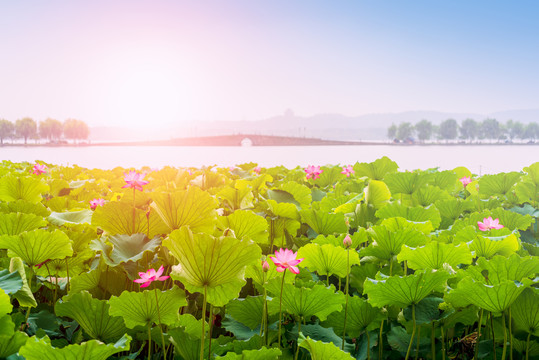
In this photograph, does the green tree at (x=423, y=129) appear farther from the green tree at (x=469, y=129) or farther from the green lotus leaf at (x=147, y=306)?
the green lotus leaf at (x=147, y=306)

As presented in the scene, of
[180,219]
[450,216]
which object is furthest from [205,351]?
[450,216]

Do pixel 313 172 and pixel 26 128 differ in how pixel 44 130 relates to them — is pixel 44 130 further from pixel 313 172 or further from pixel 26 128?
pixel 313 172

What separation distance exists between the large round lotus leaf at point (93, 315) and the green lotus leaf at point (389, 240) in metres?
0.77

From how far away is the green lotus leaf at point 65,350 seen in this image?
64 cm

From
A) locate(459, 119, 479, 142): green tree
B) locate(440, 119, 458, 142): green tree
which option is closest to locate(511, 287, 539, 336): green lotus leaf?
locate(440, 119, 458, 142): green tree

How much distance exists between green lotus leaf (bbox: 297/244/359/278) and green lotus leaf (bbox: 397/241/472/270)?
14cm

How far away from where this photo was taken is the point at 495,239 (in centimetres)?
127

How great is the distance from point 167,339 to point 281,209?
28.1 inches

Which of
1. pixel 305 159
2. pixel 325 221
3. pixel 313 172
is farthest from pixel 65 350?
pixel 305 159

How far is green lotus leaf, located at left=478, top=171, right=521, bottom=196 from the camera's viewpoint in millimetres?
2803

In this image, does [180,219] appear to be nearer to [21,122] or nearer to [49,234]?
[49,234]

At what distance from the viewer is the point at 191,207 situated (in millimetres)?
1099

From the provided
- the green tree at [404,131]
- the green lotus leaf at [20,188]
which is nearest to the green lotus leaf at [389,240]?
the green lotus leaf at [20,188]

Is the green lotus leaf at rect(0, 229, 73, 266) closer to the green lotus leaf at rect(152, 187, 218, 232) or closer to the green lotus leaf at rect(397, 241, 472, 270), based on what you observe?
the green lotus leaf at rect(152, 187, 218, 232)
